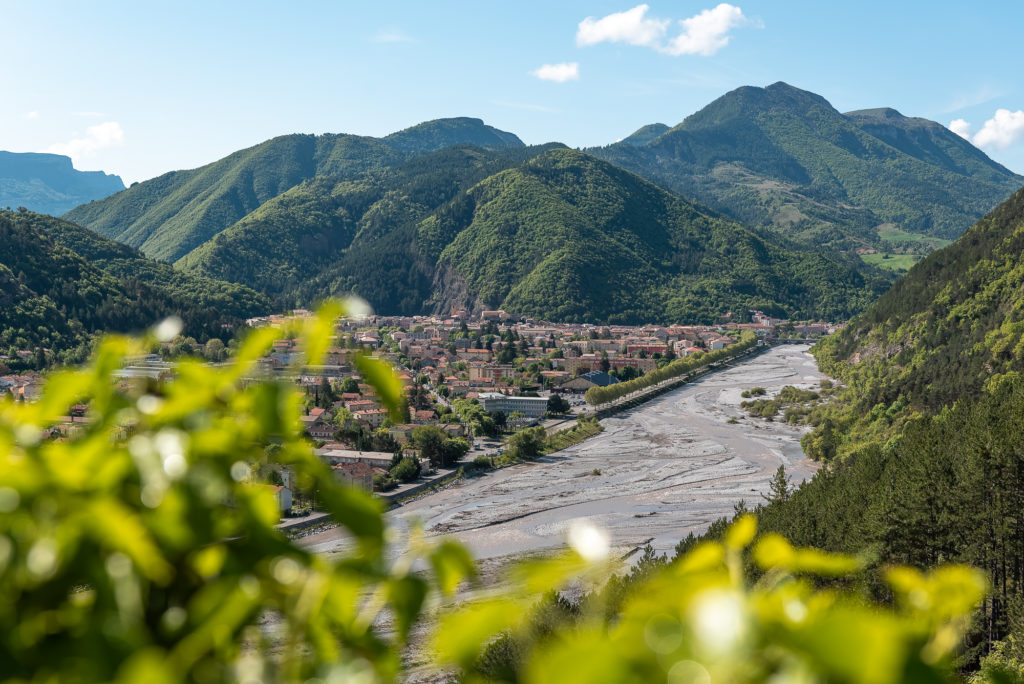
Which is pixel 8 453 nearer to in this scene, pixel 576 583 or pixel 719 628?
pixel 719 628

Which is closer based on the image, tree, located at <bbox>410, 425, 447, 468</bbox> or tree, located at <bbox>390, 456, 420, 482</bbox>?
tree, located at <bbox>390, 456, 420, 482</bbox>

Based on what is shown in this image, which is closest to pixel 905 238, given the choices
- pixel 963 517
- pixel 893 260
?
pixel 893 260

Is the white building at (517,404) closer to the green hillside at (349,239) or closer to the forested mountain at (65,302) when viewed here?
the forested mountain at (65,302)

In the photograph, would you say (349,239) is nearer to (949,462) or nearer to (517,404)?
(517,404)

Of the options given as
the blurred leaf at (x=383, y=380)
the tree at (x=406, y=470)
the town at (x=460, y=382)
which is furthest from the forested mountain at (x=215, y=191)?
the blurred leaf at (x=383, y=380)

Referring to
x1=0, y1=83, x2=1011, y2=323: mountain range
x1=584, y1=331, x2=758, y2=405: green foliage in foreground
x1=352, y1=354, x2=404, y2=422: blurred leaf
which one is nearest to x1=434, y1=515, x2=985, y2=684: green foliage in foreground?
x1=352, y1=354, x2=404, y2=422: blurred leaf

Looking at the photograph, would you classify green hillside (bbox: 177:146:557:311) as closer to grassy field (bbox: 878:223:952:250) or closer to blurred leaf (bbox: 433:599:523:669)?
grassy field (bbox: 878:223:952:250)
